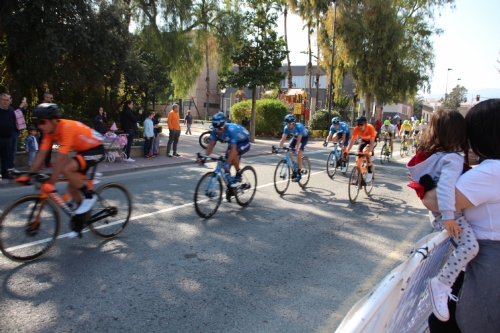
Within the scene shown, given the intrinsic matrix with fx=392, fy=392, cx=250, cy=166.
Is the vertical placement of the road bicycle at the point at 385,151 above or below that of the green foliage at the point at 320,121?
below

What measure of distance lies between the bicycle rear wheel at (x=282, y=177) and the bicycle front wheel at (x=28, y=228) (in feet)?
17.3

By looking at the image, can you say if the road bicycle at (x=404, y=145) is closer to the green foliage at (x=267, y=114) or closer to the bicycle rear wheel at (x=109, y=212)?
the green foliage at (x=267, y=114)

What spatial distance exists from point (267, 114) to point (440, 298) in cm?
2636

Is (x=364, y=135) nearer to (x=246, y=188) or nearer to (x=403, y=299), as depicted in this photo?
(x=246, y=188)

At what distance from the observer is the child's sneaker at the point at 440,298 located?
2316mm

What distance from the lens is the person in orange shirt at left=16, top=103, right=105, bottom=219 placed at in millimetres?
4676

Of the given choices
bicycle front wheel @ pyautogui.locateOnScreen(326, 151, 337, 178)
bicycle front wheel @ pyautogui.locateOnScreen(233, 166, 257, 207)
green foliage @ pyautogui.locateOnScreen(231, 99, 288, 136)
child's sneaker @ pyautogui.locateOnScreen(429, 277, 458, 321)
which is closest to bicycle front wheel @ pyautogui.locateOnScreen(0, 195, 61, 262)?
bicycle front wheel @ pyautogui.locateOnScreen(233, 166, 257, 207)

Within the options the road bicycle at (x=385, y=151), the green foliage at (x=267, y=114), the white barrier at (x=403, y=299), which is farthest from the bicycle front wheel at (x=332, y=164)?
the green foliage at (x=267, y=114)

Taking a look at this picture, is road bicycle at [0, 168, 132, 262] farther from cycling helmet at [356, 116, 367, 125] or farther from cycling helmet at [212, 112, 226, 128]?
cycling helmet at [356, 116, 367, 125]

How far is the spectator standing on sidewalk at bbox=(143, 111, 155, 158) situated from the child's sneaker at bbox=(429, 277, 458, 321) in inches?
504

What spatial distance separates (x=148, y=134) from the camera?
1435cm

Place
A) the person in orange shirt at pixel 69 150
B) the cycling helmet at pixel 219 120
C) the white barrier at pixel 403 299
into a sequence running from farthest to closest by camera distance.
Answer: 1. the cycling helmet at pixel 219 120
2. the person in orange shirt at pixel 69 150
3. the white barrier at pixel 403 299

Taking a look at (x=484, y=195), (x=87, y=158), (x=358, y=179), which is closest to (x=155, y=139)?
(x=358, y=179)

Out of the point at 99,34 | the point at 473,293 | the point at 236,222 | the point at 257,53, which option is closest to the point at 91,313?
the point at 473,293
